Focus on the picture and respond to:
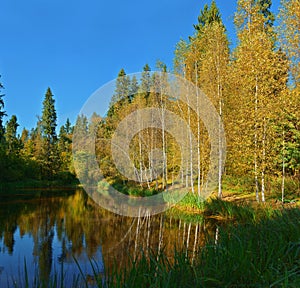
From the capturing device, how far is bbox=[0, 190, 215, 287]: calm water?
5.77 metres

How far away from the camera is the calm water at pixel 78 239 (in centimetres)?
577

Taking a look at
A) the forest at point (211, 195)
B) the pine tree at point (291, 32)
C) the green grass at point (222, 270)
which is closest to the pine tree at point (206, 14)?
the forest at point (211, 195)

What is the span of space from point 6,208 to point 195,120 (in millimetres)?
10529

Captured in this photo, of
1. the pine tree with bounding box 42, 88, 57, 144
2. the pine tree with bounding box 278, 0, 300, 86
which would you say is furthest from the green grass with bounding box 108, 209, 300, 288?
the pine tree with bounding box 42, 88, 57, 144

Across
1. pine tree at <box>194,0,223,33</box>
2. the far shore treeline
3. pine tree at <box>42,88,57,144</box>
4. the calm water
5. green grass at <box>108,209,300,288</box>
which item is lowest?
the calm water

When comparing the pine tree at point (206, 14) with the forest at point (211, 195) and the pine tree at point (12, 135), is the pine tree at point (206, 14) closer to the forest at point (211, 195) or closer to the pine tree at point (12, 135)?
the forest at point (211, 195)

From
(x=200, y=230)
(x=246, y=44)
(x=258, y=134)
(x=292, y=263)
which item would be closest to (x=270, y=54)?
(x=246, y=44)

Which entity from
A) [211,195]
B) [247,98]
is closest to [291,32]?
[247,98]

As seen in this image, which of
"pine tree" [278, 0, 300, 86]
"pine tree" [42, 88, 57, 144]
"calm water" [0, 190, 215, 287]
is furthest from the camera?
"pine tree" [42, 88, 57, 144]

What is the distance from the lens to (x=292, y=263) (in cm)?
322

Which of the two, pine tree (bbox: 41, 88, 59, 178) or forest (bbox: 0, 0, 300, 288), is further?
pine tree (bbox: 41, 88, 59, 178)

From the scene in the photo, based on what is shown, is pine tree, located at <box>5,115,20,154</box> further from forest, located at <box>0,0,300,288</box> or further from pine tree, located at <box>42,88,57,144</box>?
forest, located at <box>0,0,300,288</box>

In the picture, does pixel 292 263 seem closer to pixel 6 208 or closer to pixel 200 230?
pixel 200 230

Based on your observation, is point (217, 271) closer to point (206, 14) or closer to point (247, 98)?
point (247, 98)
